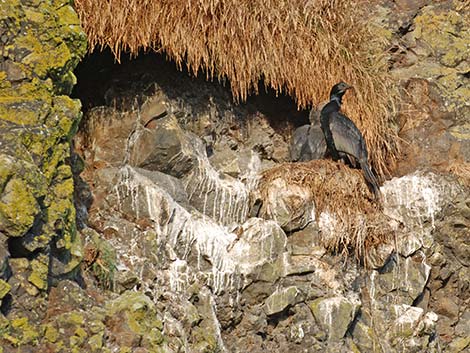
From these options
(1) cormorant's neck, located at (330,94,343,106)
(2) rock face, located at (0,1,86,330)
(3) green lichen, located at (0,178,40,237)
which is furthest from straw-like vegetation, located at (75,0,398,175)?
(3) green lichen, located at (0,178,40,237)

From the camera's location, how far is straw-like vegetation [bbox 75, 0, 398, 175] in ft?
20.0

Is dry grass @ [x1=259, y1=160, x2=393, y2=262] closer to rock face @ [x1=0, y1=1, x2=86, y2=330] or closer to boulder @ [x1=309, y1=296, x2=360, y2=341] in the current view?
boulder @ [x1=309, y1=296, x2=360, y2=341]

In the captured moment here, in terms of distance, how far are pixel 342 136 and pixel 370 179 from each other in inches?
15.3

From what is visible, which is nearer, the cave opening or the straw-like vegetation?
the straw-like vegetation

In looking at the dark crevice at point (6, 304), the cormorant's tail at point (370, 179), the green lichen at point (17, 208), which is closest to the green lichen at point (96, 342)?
the dark crevice at point (6, 304)

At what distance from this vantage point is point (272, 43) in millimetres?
6723

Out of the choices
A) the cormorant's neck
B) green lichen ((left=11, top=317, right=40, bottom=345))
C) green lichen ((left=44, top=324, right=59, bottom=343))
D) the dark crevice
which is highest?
the cormorant's neck

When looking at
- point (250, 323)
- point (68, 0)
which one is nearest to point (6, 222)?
point (68, 0)

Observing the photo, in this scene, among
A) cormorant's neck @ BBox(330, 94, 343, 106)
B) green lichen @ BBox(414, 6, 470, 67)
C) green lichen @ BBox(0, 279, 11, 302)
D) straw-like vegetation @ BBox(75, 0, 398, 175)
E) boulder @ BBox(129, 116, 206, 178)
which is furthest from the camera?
green lichen @ BBox(414, 6, 470, 67)

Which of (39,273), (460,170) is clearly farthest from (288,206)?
(39,273)

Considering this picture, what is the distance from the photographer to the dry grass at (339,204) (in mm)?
6258

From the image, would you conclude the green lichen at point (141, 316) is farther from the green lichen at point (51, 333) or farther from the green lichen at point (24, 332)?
the green lichen at point (24, 332)

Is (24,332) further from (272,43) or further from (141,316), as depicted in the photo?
(272,43)

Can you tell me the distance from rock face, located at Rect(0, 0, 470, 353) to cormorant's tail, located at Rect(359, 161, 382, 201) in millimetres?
68
